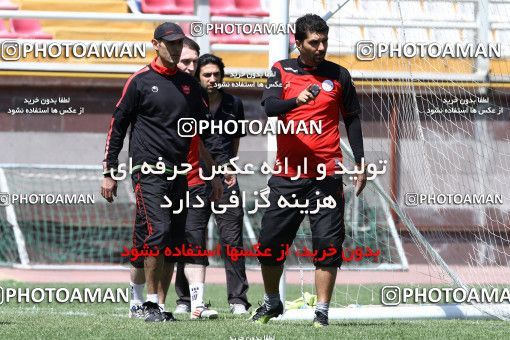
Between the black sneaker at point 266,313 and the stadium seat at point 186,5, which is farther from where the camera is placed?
the stadium seat at point 186,5

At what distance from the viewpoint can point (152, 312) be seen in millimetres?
9352

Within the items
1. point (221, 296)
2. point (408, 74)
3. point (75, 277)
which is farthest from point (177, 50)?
point (75, 277)

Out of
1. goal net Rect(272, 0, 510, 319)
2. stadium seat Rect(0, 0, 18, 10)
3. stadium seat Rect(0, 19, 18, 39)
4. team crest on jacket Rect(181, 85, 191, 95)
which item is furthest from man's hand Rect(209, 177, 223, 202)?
stadium seat Rect(0, 0, 18, 10)

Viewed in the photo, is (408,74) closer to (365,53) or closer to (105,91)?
(365,53)

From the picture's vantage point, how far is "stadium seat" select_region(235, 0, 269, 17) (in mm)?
20703

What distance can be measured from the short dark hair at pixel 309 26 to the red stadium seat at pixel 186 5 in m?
11.4

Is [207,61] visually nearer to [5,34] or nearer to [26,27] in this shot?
[5,34]

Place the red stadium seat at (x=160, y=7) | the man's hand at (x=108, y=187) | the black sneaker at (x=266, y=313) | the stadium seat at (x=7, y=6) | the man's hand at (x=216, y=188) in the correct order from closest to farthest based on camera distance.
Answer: the man's hand at (x=108, y=187)
the black sneaker at (x=266, y=313)
the man's hand at (x=216, y=188)
the stadium seat at (x=7, y=6)
the red stadium seat at (x=160, y=7)

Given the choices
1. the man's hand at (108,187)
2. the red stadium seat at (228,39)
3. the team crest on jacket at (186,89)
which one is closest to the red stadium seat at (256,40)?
the red stadium seat at (228,39)

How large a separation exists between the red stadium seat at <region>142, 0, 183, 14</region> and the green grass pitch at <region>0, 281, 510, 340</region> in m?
10.2

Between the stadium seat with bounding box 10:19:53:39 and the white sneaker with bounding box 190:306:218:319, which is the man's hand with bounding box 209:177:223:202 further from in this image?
the stadium seat with bounding box 10:19:53:39

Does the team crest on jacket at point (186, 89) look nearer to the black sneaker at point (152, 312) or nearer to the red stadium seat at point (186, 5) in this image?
the black sneaker at point (152, 312)

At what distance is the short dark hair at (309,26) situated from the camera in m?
9.14

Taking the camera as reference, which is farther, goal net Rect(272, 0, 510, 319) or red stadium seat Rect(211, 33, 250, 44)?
red stadium seat Rect(211, 33, 250, 44)
